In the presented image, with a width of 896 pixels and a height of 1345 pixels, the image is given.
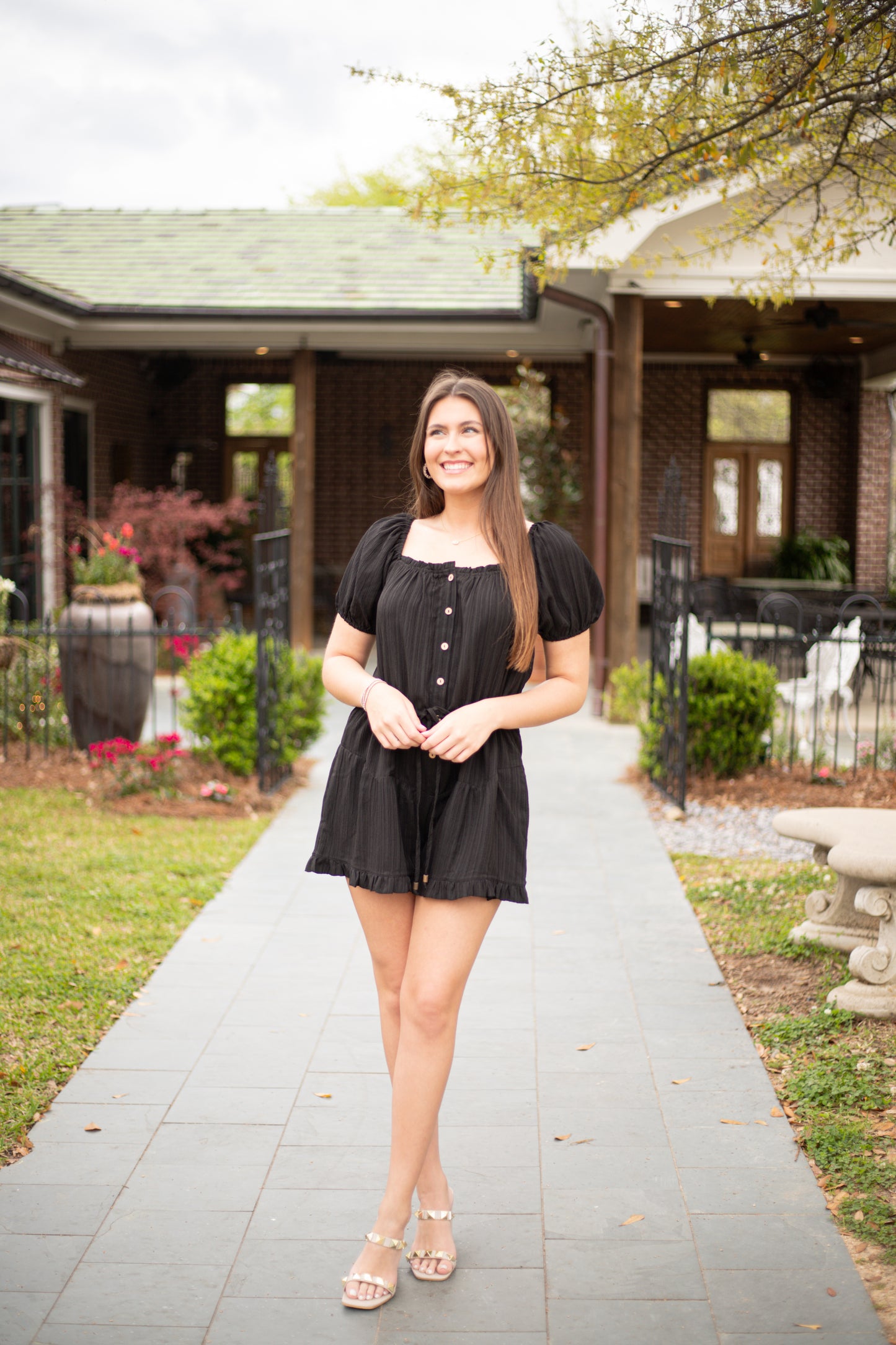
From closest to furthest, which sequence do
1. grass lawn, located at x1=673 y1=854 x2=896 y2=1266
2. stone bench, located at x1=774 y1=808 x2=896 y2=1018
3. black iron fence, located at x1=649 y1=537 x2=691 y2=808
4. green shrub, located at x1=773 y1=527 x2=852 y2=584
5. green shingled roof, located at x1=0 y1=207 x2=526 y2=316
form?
grass lawn, located at x1=673 y1=854 x2=896 y2=1266, stone bench, located at x1=774 y1=808 x2=896 y2=1018, black iron fence, located at x1=649 y1=537 x2=691 y2=808, green shingled roof, located at x1=0 y1=207 x2=526 y2=316, green shrub, located at x1=773 y1=527 x2=852 y2=584

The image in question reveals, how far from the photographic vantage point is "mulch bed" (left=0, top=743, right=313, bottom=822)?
712 centimetres

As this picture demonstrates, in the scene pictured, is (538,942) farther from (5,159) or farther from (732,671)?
(5,159)

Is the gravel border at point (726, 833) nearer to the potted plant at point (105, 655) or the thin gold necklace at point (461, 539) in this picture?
the potted plant at point (105, 655)

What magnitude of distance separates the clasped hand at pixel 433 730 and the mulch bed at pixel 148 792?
4.67m

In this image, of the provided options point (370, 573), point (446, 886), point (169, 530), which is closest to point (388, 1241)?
point (446, 886)

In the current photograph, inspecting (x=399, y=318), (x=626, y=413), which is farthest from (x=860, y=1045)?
(x=399, y=318)

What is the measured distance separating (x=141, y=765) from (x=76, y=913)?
2269 mm

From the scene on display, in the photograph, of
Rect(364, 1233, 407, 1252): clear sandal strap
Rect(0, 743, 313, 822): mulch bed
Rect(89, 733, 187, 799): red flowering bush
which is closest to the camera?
Rect(364, 1233, 407, 1252): clear sandal strap

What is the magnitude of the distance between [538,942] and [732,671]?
311 cm

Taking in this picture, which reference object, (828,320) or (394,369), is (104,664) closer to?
(828,320)

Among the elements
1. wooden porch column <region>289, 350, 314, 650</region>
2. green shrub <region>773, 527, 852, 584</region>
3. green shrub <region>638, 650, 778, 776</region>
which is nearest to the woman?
green shrub <region>638, 650, 778, 776</region>

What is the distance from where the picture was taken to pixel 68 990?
4387 millimetres

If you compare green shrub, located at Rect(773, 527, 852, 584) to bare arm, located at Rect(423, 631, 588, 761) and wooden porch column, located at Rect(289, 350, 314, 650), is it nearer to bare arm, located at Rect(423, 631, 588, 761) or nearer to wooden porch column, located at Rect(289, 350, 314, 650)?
wooden porch column, located at Rect(289, 350, 314, 650)

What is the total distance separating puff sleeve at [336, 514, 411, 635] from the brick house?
607 centimetres
